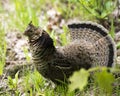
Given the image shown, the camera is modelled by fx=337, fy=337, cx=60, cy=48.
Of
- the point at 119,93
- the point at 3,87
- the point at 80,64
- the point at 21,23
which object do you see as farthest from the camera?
the point at 21,23

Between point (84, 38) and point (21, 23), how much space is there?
183cm

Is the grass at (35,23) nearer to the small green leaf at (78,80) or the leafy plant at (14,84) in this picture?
the leafy plant at (14,84)

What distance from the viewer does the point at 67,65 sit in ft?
11.2

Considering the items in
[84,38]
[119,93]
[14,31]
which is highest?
[14,31]

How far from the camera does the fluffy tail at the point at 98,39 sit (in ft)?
11.7

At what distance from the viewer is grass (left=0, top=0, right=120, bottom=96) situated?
11.8 feet

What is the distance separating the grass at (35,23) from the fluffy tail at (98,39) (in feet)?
1.04

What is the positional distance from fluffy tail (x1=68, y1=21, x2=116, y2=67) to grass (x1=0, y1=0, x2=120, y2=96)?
32 centimetres

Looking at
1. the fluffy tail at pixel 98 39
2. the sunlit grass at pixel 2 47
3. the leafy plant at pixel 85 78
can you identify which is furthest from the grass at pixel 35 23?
the leafy plant at pixel 85 78

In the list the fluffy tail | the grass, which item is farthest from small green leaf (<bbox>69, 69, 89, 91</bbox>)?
the fluffy tail

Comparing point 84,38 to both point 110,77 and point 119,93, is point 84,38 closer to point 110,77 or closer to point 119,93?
point 119,93

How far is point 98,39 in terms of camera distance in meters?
3.69

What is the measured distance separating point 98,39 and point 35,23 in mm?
1456

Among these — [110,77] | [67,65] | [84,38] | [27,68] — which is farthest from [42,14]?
[110,77]
